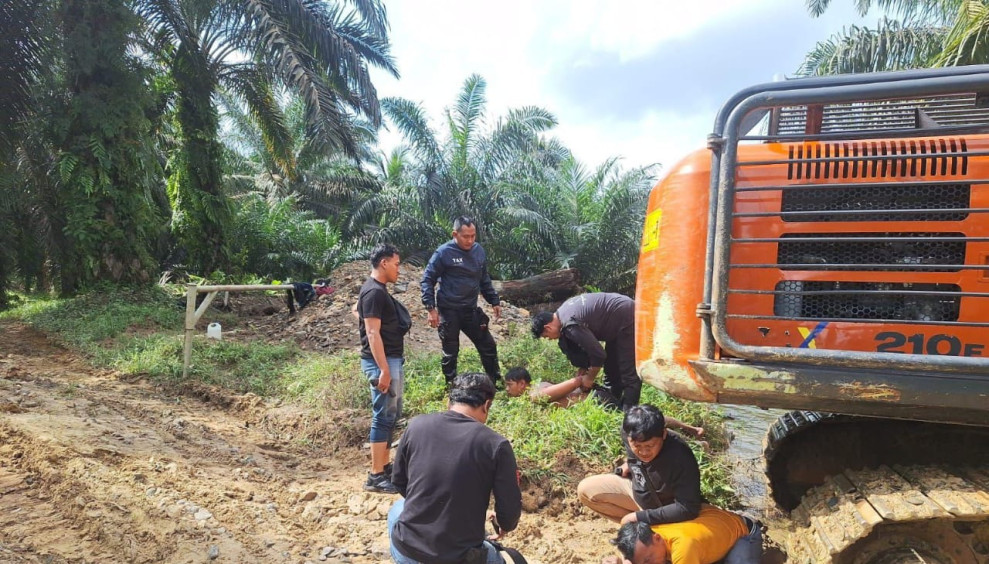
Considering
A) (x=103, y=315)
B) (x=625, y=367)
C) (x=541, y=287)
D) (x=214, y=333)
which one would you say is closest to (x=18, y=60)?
(x=103, y=315)

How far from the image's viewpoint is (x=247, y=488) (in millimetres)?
4371

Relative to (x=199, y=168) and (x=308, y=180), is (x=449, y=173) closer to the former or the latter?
(x=199, y=168)

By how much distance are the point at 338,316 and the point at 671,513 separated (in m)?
8.25

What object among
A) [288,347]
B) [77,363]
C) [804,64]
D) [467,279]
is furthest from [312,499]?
[804,64]

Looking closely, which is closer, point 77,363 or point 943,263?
point 943,263

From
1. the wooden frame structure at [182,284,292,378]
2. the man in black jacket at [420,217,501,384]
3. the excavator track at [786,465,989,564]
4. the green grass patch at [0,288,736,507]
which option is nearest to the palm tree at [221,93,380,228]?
the green grass patch at [0,288,736,507]

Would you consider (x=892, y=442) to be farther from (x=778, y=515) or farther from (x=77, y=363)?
(x=77, y=363)

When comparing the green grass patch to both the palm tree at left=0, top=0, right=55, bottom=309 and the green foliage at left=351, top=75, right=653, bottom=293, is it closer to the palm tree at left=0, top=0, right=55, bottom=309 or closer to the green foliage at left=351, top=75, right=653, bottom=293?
the palm tree at left=0, top=0, right=55, bottom=309

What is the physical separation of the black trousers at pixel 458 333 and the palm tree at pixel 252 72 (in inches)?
264

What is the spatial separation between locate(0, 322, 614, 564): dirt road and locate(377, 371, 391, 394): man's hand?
2.40 feet

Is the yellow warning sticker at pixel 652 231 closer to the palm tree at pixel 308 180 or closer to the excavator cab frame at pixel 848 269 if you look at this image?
the excavator cab frame at pixel 848 269

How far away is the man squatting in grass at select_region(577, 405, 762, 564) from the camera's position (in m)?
2.97

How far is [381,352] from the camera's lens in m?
4.23

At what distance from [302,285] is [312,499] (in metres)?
7.80
